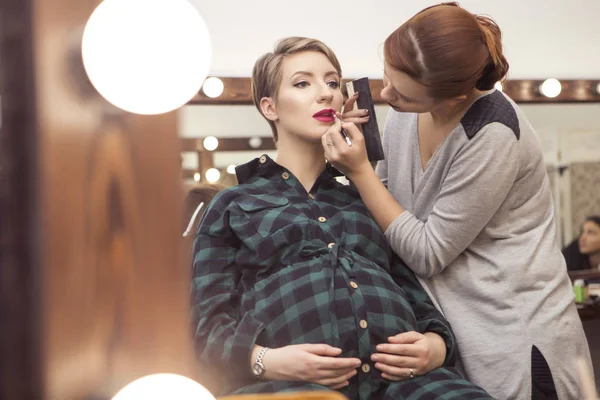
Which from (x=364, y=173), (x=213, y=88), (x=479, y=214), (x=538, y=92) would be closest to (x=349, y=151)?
(x=364, y=173)

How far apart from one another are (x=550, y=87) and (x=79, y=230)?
11.1 feet

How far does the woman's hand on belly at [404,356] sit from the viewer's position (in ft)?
4.14

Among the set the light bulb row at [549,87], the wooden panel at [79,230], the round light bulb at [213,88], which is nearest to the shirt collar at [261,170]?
the wooden panel at [79,230]

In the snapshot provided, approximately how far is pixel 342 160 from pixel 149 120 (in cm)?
84

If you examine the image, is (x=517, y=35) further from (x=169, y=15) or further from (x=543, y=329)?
(x=169, y=15)

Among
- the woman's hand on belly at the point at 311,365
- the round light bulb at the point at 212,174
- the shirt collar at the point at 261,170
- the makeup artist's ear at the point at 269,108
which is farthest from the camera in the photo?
the round light bulb at the point at 212,174

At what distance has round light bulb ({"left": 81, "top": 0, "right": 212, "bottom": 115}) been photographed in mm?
529

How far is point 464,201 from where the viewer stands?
1.35m

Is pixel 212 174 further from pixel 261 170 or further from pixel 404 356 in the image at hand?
pixel 404 356

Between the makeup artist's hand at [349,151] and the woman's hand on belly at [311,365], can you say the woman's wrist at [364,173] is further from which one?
the woman's hand on belly at [311,365]

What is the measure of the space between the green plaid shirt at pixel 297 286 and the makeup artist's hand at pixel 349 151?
0.13 metres

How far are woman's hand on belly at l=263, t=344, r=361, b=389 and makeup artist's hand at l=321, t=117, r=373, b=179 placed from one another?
426 mm

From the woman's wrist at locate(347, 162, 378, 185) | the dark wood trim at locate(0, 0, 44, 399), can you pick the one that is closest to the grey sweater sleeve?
the woman's wrist at locate(347, 162, 378, 185)

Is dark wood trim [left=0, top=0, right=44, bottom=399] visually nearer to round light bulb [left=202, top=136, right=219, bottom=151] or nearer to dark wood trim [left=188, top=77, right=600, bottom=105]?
round light bulb [left=202, top=136, right=219, bottom=151]
